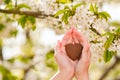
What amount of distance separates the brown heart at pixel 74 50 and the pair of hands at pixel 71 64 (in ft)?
0.05

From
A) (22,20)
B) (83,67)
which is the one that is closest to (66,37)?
(83,67)

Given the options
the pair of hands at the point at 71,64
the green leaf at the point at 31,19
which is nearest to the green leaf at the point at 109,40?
the pair of hands at the point at 71,64

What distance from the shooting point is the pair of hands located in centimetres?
254

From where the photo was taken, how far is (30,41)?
275 inches

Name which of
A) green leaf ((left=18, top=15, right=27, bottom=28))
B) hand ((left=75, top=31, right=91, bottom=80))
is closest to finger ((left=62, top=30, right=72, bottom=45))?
hand ((left=75, top=31, right=91, bottom=80))

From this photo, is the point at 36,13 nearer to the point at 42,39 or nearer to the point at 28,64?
the point at 28,64

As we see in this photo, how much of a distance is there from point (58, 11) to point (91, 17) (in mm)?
195

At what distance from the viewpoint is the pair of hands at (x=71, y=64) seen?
254cm

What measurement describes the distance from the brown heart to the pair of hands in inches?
0.6

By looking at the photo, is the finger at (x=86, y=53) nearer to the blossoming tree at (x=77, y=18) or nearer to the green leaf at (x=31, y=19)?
the blossoming tree at (x=77, y=18)

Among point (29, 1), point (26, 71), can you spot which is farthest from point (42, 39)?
point (29, 1)

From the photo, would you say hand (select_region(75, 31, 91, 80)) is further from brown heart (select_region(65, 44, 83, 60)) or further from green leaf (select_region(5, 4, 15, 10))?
green leaf (select_region(5, 4, 15, 10))

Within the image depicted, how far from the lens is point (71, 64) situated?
8.45ft

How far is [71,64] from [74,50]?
83 millimetres
